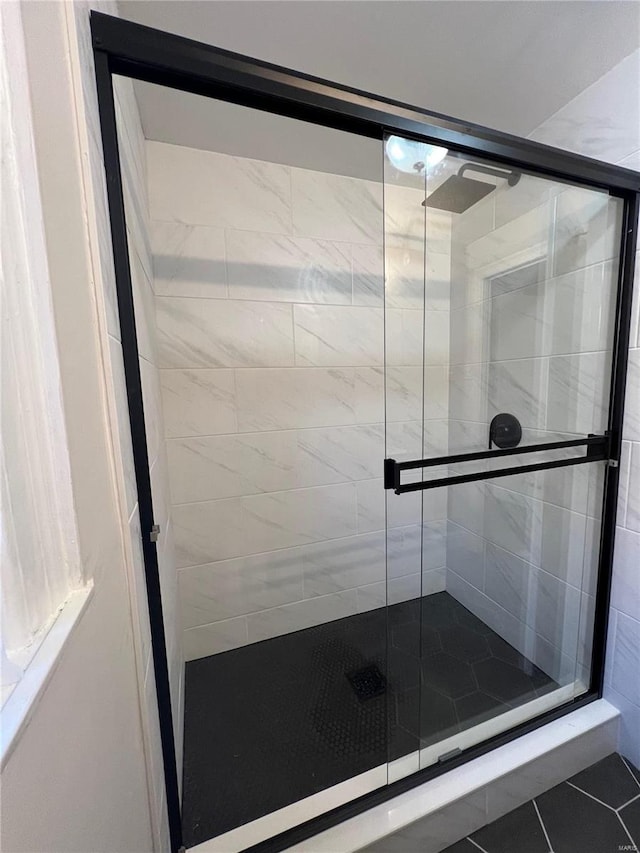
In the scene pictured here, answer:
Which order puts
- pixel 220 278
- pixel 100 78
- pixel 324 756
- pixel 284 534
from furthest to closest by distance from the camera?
pixel 284 534 → pixel 220 278 → pixel 324 756 → pixel 100 78

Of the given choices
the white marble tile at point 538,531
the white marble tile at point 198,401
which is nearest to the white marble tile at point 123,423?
the white marble tile at point 198,401

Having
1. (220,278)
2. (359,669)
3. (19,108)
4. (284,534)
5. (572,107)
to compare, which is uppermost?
(572,107)

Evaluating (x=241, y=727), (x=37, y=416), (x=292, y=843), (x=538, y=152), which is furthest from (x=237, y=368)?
(x=292, y=843)

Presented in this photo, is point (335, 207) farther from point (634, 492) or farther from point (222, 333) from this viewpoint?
point (634, 492)

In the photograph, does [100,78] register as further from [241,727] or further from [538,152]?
[241,727]

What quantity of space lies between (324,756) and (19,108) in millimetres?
1683

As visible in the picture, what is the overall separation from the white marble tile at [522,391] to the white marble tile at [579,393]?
0.09 feet

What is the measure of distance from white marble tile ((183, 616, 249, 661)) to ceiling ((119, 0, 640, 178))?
2.09 metres

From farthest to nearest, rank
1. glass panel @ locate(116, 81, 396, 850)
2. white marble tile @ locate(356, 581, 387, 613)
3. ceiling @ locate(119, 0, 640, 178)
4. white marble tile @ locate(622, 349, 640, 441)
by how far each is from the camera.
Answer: white marble tile @ locate(356, 581, 387, 613) → glass panel @ locate(116, 81, 396, 850) → white marble tile @ locate(622, 349, 640, 441) → ceiling @ locate(119, 0, 640, 178)

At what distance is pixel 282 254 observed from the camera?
60.4 inches

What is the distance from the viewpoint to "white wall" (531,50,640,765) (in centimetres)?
107

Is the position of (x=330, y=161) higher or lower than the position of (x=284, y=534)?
higher

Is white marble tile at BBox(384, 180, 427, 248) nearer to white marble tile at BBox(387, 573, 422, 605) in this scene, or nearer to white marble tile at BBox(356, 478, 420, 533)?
white marble tile at BBox(356, 478, 420, 533)

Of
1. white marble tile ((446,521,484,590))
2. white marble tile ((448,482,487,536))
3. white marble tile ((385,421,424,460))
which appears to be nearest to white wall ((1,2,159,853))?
white marble tile ((385,421,424,460))
